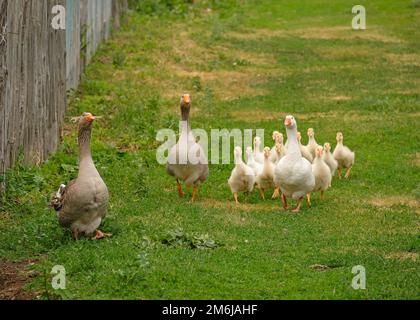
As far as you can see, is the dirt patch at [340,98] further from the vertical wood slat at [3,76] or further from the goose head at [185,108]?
the vertical wood slat at [3,76]

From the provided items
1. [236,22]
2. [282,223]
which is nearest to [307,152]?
[282,223]

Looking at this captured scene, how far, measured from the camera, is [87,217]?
1001 centimetres

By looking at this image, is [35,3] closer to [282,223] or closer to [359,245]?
[282,223]

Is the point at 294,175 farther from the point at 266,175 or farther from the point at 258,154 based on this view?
the point at 258,154

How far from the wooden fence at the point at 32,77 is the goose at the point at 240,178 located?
255 cm

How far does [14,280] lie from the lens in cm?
923

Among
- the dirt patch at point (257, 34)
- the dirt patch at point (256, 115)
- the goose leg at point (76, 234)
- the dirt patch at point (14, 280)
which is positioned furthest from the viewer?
the dirt patch at point (257, 34)

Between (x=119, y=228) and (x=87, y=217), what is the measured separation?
2.22 feet

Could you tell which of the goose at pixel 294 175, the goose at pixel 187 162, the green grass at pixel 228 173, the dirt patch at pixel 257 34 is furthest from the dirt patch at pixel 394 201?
the dirt patch at pixel 257 34

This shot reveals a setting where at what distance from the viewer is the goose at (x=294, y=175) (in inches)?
471

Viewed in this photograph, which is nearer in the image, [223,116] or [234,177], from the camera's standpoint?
[234,177]

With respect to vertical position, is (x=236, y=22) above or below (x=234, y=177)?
above

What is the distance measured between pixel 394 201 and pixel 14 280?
5276 millimetres

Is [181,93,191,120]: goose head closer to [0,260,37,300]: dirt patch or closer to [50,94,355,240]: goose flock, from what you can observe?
[50,94,355,240]: goose flock
